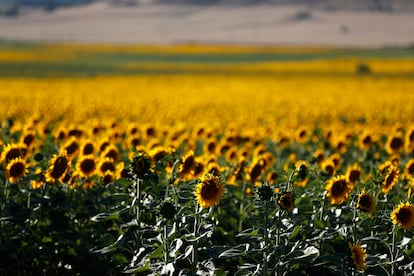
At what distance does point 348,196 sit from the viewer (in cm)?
512

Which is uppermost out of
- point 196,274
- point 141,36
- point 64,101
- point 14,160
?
point 14,160

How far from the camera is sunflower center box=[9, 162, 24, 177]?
18.0ft

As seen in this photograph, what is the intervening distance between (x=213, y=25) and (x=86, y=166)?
143 meters

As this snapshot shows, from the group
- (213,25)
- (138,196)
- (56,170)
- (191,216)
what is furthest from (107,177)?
(213,25)

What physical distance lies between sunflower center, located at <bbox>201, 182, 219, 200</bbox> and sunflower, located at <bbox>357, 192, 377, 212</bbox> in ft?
2.82

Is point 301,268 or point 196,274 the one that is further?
point 301,268

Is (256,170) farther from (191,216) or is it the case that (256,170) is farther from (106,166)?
(191,216)

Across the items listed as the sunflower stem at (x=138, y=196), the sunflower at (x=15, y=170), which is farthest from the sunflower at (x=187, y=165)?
the sunflower at (x=15, y=170)

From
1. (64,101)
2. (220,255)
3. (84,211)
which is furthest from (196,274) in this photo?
(64,101)

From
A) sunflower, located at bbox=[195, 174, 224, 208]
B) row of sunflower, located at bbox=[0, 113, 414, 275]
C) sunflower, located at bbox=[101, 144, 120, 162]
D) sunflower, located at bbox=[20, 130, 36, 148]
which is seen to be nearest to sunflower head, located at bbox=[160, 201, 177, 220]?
row of sunflower, located at bbox=[0, 113, 414, 275]

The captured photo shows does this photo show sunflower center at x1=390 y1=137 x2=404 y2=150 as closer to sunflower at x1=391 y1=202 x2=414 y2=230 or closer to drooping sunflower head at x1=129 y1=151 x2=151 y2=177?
sunflower at x1=391 y1=202 x2=414 y2=230

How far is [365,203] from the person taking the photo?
4699 mm

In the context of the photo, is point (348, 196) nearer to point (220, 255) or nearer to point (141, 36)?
point (220, 255)

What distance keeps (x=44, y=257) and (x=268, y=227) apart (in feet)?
5.62
